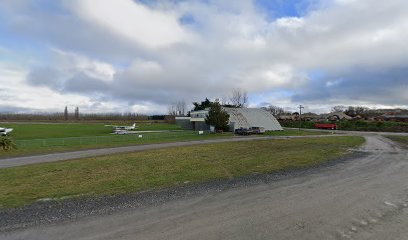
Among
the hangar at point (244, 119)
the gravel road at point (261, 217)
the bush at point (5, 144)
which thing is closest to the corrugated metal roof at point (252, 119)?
the hangar at point (244, 119)

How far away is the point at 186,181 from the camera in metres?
11.4

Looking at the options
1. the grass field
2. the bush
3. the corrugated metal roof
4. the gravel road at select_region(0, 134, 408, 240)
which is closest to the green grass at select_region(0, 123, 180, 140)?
the grass field

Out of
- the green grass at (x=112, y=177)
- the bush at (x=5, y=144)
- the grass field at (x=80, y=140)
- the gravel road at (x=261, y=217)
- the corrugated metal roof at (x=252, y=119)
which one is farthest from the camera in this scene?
the corrugated metal roof at (x=252, y=119)

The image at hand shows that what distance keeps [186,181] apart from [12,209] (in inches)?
228

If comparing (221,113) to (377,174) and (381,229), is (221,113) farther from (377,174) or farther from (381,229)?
(381,229)

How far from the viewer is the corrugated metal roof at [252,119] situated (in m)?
60.0

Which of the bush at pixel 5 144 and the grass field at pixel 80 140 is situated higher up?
the bush at pixel 5 144

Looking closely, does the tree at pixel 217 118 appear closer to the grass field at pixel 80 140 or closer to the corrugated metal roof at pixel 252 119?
the corrugated metal roof at pixel 252 119

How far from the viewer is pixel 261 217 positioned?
6797mm

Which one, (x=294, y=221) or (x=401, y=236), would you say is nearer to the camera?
(x=401, y=236)

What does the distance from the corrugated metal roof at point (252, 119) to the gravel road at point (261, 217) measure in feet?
160

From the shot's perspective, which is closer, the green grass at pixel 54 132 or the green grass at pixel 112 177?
the green grass at pixel 112 177

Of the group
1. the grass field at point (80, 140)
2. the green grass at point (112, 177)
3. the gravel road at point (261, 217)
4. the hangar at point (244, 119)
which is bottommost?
the grass field at point (80, 140)

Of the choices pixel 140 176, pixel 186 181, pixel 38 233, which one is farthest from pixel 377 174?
pixel 38 233
